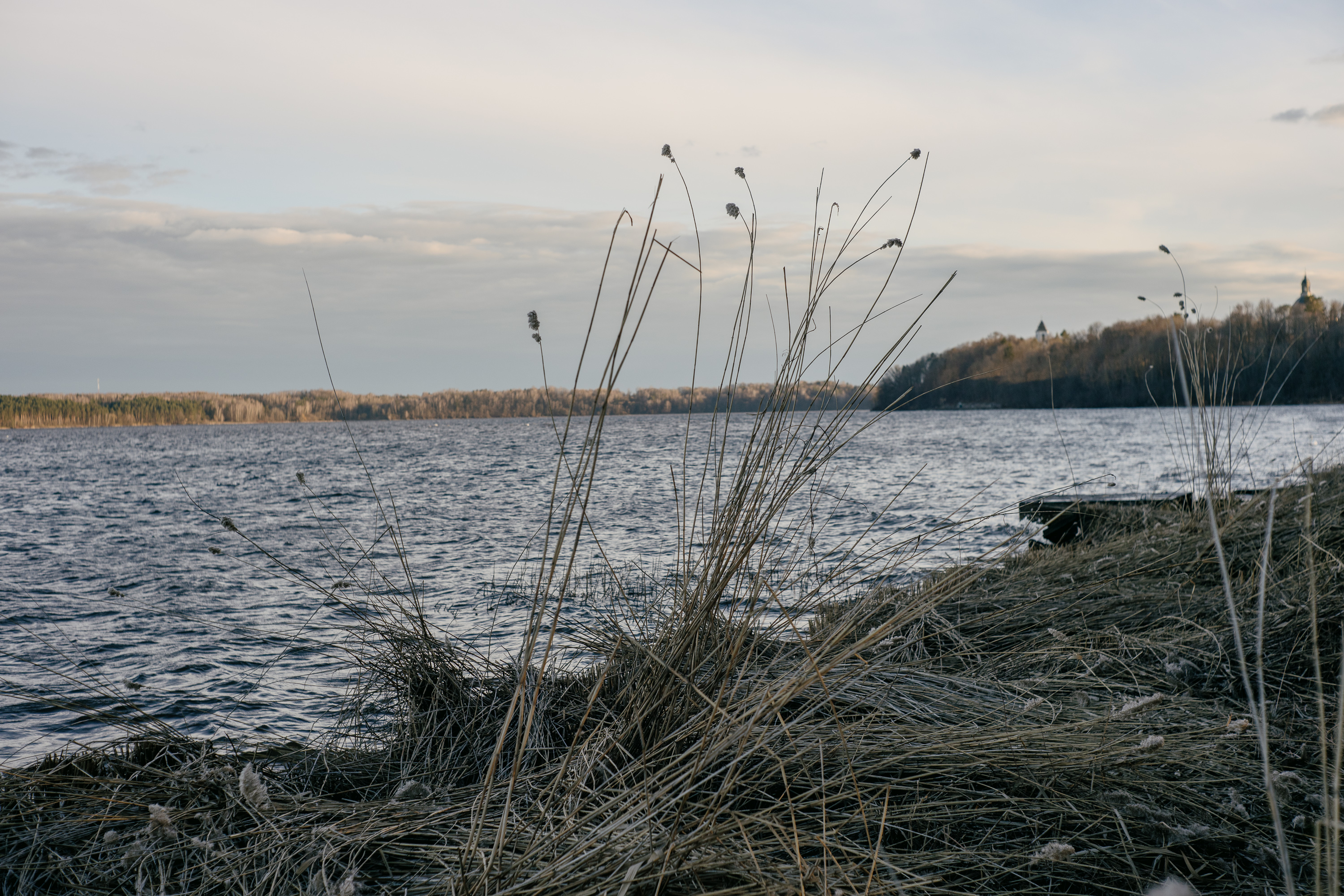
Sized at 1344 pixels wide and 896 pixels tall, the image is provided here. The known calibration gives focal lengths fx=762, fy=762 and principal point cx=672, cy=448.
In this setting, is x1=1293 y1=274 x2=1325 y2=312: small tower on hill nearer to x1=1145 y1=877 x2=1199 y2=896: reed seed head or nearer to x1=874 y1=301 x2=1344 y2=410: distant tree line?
x1=874 y1=301 x2=1344 y2=410: distant tree line

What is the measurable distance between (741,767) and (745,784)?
5cm

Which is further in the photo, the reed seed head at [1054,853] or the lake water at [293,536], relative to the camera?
the lake water at [293,536]

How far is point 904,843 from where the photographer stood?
64.2 inches

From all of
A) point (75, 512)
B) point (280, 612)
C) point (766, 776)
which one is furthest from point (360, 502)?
point (766, 776)

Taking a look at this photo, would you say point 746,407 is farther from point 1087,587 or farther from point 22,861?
point 22,861

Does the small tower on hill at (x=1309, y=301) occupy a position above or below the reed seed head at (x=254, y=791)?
above

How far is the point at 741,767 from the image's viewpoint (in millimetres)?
1729

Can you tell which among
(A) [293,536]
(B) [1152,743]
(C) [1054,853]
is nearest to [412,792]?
(C) [1054,853]

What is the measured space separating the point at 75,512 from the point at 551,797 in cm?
2183

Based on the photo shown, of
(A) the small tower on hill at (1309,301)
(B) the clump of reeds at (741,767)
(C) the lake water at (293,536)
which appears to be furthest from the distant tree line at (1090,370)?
(B) the clump of reeds at (741,767)

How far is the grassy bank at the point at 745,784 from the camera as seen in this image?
143 centimetres

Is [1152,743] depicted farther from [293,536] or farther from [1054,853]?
[293,536]

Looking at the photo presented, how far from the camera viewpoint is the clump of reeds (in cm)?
144

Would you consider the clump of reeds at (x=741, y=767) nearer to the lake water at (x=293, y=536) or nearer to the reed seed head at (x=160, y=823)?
the reed seed head at (x=160, y=823)
